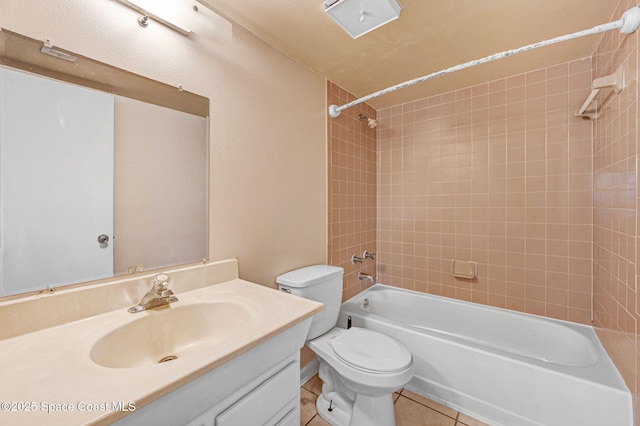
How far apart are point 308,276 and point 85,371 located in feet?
3.58

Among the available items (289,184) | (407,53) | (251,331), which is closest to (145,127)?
(289,184)

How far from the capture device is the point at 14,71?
30.6 inches

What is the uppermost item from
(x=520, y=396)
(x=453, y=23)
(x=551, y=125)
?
(x=453, y=23)

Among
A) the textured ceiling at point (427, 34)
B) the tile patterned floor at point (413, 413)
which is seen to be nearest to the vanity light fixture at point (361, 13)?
the textured ceiling at point (427, 34)

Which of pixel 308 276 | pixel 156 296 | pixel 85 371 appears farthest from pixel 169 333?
pixel 308 276

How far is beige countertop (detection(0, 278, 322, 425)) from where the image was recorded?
463 mm

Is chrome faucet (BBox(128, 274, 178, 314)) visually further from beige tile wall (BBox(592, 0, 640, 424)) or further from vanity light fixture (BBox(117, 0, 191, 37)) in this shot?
beige tile wall (BBox(592, 0, 640, 424))

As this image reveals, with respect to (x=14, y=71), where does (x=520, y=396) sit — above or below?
below

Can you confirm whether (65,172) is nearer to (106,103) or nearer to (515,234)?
(106,103)

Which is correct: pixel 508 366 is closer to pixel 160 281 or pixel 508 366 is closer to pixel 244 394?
pixel 244 394

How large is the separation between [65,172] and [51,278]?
0.36 m

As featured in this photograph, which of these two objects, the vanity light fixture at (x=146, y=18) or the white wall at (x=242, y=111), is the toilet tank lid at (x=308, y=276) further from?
the vanity light fixture at (x=146, y=18)

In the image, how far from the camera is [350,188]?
2.26 m

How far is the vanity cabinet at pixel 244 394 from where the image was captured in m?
0.58
